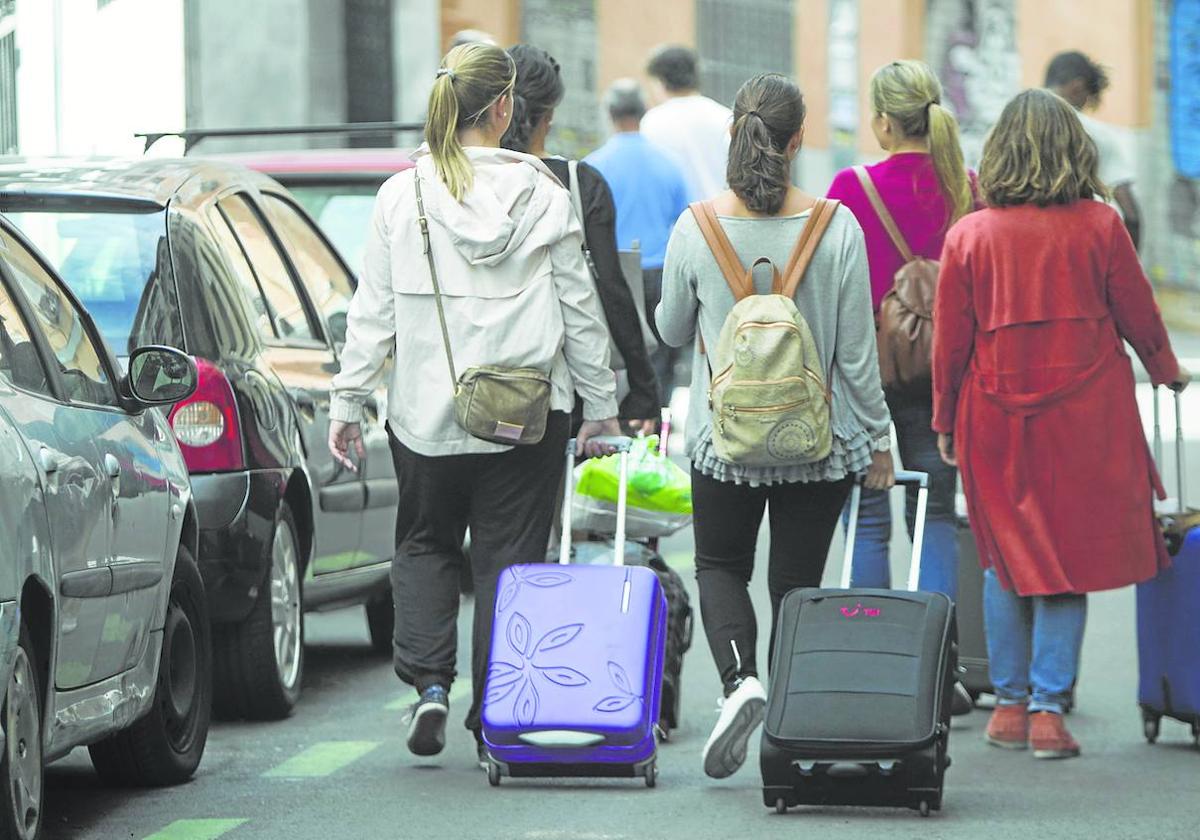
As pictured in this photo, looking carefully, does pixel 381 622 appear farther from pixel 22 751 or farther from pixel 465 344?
pixel 22 751

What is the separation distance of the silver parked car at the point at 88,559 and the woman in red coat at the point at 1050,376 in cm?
214

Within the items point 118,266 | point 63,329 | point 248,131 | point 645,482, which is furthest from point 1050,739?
point 248,131

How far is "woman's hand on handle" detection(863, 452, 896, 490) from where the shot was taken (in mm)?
6973

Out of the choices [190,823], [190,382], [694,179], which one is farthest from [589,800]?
[694,179]

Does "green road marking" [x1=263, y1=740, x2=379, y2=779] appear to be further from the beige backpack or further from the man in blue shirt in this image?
the man in blue shirt

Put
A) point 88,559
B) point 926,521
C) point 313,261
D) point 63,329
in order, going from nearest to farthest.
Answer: point 88,559, point 63,329, point 926,521, point 313,261

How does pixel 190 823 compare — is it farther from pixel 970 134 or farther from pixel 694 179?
pixel 970 134

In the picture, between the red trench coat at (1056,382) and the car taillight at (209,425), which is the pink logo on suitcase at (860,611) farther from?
the car taillight at (209,425)

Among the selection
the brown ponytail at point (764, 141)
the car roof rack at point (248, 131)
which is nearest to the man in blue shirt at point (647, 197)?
the car roof rack at point (248, 131)

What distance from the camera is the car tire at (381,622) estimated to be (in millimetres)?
9906

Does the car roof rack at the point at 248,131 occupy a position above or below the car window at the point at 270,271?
above

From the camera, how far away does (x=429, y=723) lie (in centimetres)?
693

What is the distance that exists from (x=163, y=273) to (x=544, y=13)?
72.8ft

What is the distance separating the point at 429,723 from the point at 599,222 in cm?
147
